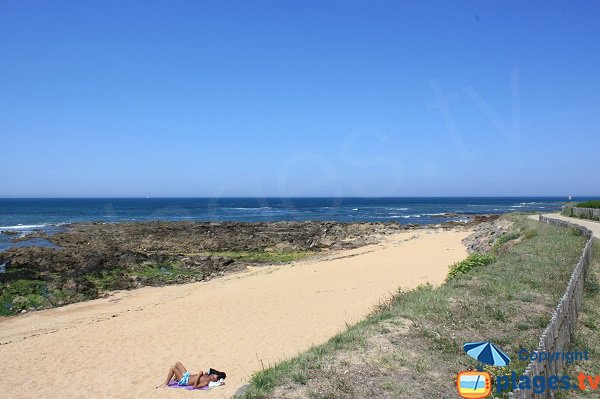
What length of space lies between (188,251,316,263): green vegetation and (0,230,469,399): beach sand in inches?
333

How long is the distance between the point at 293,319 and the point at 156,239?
33.1 meters

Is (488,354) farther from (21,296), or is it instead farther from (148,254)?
(148,254)

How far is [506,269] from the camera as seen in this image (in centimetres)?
1343

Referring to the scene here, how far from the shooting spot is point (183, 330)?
14.4 m

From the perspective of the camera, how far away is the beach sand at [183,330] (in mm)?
10688

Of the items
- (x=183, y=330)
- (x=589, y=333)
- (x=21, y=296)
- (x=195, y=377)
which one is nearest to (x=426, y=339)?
(x=589, y=333)

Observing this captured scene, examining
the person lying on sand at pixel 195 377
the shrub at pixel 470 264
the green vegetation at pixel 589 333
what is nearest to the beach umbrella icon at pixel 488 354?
the green vegetation at pixel 589 333

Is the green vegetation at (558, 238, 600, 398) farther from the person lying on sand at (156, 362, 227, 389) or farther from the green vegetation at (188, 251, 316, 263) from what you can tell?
the green vegetation at (188, 251, 316, 263)

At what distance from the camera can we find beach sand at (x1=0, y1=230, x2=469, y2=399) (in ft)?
35.1

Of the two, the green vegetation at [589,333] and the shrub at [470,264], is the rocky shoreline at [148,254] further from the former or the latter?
the green vegetation at [589,333]

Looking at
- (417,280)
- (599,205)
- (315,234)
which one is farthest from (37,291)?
(599,205)

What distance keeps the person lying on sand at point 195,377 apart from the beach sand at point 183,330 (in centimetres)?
28

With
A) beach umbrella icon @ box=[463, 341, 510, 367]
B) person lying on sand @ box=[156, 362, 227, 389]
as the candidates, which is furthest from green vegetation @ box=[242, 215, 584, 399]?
person lying on sand @ box=[156, 362, 227, 389]

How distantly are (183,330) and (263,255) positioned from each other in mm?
20794
